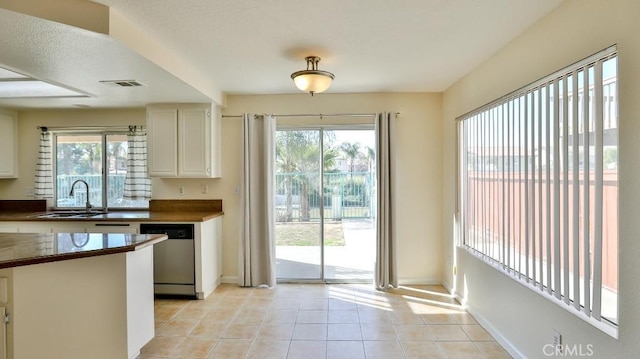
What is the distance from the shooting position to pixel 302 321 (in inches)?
129

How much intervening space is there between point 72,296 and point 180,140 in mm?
2253

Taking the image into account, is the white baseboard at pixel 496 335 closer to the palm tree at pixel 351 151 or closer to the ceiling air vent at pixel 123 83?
the palm tree at pixel 351 151

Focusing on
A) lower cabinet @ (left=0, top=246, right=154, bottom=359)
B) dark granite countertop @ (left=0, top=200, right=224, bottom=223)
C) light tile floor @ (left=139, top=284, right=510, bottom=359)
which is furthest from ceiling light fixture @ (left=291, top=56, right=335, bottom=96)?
light tile floor @ (left=139, top=284, right=510, bottom=359)

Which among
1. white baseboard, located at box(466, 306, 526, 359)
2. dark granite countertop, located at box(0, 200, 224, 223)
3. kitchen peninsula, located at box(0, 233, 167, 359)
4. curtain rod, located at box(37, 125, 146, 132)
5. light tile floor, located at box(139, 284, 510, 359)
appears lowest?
light tile floor, located at box(139, 284, 510, 359)

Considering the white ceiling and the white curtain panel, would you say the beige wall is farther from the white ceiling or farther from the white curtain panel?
the white ceiling

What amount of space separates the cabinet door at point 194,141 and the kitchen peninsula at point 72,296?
1707mm

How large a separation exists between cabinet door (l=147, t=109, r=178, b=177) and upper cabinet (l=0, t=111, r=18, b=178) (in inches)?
76.6

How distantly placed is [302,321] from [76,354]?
1.77m

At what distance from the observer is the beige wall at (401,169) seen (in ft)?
14.2

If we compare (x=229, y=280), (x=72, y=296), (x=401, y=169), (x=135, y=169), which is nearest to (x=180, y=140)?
(x=135, y=169)

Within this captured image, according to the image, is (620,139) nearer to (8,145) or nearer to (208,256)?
(208,256)

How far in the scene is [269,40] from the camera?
8.71 ft

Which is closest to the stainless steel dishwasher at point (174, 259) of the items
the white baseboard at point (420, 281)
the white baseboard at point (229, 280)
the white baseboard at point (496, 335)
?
the white baseboard at point (229, 280)

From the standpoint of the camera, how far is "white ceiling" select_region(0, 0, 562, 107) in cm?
212
